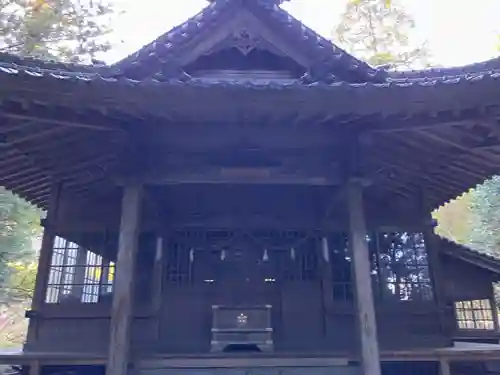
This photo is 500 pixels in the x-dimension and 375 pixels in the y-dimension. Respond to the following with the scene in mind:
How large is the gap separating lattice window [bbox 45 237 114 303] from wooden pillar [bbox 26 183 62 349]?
7 cm

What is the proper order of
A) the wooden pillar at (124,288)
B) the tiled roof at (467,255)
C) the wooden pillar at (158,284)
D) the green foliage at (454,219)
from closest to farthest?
the wooden pillar at (124,288)
the wooden pillar at (158,284)
the tiled roof at (467,255)
the green foliage at (454,219)

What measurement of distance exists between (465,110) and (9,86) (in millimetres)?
3978

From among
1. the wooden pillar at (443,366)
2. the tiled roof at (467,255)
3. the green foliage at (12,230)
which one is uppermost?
the green foliage at (12,230)

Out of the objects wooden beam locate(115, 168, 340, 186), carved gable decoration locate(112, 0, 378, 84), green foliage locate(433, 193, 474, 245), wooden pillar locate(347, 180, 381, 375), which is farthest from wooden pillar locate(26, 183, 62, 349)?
green foliage locate(433, 193, 474, 245)

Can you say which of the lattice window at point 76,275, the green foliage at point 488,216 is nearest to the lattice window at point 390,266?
the lattice window at point 76,275

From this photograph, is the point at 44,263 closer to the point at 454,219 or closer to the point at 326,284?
the point at 326,284

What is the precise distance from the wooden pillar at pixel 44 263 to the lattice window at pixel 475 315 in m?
7.50

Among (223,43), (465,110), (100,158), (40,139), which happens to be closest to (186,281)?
(100,158)

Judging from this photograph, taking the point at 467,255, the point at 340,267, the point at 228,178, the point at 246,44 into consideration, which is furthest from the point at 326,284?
the point at 246,44

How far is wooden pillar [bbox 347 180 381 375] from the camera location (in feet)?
14.2

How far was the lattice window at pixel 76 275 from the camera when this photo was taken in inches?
253

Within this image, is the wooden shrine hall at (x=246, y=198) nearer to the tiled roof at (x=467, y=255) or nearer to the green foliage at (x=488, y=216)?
the tiled roof at (x=467, y=255)

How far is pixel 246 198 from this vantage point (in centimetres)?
670

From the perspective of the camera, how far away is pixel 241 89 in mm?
3924
